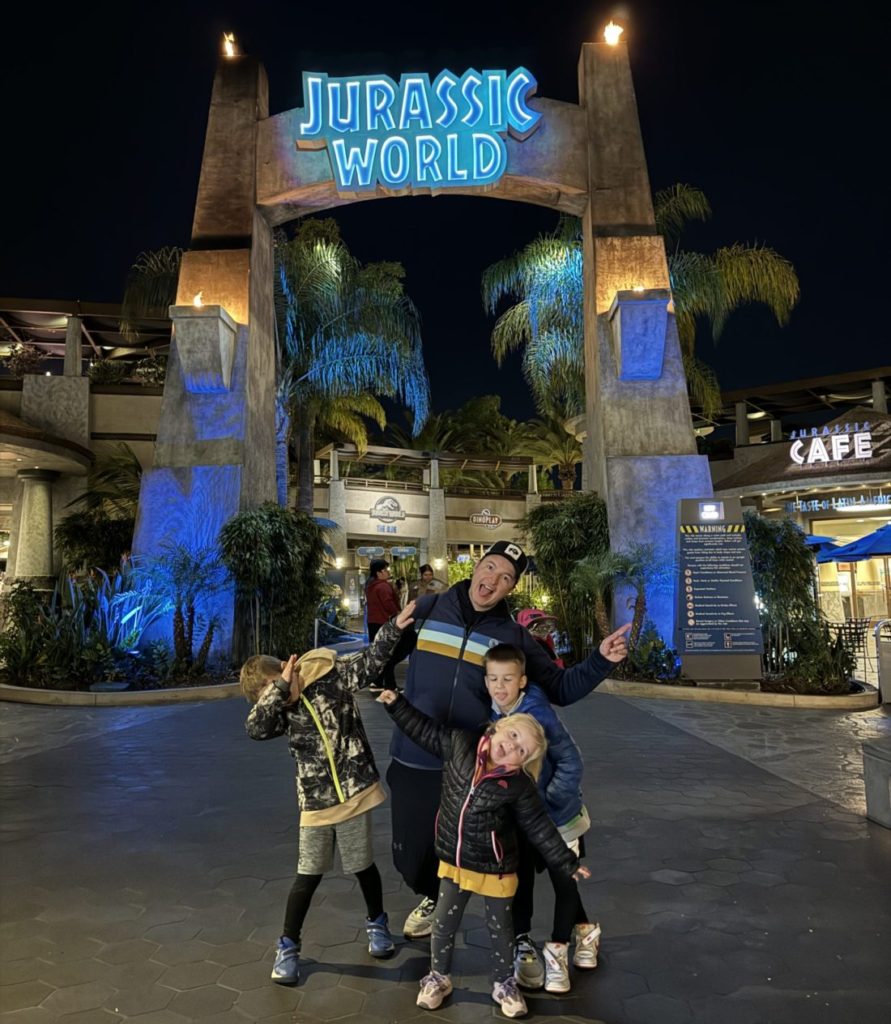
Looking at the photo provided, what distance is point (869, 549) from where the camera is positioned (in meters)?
13.9

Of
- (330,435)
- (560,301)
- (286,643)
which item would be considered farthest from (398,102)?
(330,435)

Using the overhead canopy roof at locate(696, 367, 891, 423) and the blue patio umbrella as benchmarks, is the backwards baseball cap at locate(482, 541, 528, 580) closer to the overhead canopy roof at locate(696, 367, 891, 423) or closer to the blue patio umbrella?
the blue patio umbrella

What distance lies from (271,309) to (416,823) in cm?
1280

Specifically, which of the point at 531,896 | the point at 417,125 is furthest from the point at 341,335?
the point at 531,896

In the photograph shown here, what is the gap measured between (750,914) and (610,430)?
9453 millimetres

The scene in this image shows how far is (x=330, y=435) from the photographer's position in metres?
32.0

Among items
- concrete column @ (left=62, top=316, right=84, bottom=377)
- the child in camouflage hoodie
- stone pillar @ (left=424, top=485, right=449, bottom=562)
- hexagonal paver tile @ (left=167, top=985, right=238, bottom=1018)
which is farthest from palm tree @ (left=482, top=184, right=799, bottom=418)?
stone pillar @ (left=424, top=485, right=449, bottom=562)

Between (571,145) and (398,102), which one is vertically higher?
(398,102)

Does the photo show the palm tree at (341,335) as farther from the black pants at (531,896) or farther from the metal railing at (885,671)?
the black pants at (531,896)

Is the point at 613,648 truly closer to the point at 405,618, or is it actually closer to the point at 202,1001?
the point at 405,618

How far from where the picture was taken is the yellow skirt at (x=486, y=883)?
2617 mm

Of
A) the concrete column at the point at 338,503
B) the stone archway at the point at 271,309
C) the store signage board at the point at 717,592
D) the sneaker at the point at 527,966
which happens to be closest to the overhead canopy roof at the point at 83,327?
the stone archway at the point at 271,309

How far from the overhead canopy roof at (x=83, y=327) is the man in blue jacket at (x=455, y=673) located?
18865 mm

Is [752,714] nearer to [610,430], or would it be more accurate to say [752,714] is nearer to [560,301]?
[610,430]
